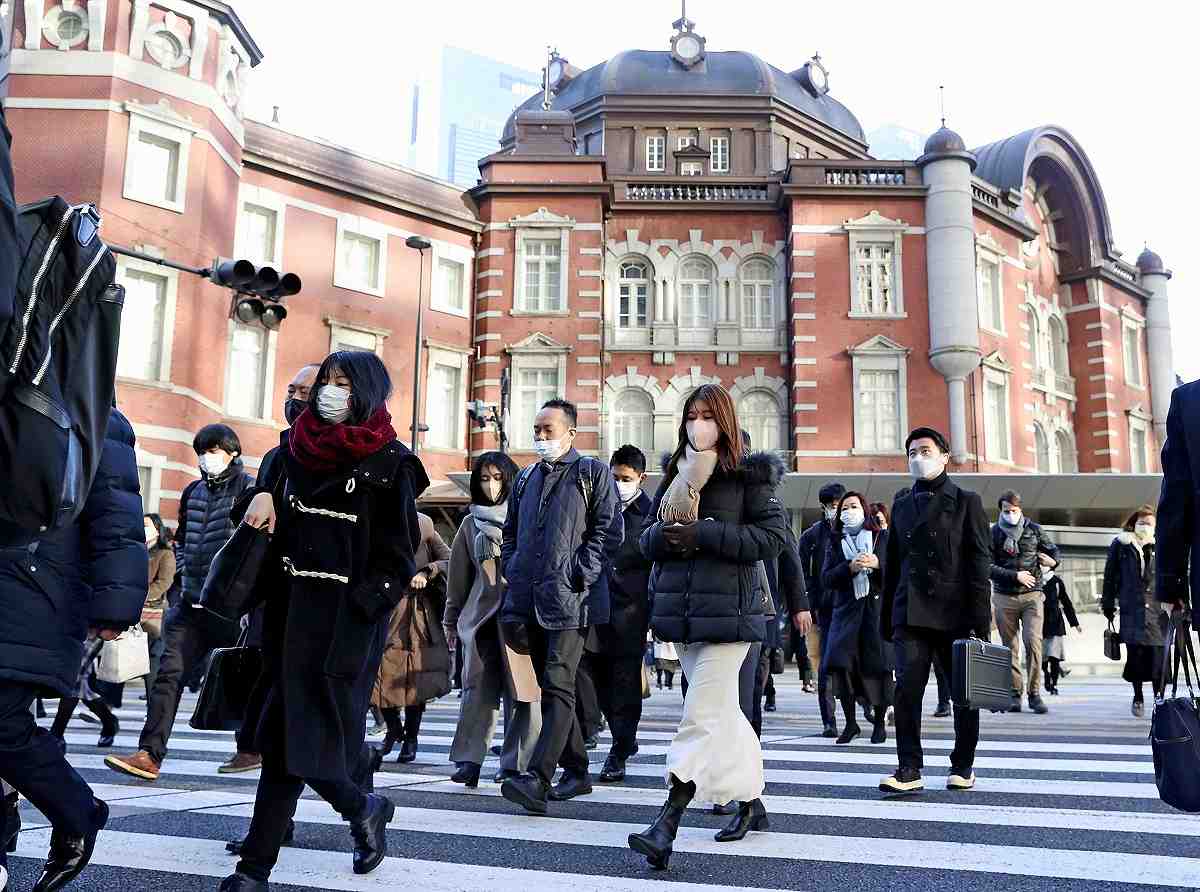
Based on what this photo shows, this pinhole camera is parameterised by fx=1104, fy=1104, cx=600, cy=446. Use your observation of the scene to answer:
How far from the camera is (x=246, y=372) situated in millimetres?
25141

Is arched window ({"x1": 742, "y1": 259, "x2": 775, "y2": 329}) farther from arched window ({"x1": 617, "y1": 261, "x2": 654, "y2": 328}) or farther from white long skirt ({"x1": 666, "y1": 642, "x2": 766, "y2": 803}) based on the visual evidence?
white long skirt ({"x1": 666, "y1": 642, "x2": 766, "y2": 803})

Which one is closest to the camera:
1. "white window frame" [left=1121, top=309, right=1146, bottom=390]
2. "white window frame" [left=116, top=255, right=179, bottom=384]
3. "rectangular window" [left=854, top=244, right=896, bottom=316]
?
"white window frame" [left=116, top=255, right=179, bottom=384]

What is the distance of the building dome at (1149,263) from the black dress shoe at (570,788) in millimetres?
37681

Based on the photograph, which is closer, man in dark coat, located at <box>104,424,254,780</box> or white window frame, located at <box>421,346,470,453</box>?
man in dark coat, located at <box>104,424,254,780</box>

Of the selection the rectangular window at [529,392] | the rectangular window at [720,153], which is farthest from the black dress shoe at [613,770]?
the rectangular window at [720,153]

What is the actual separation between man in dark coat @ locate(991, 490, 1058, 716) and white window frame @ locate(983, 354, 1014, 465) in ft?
60.8

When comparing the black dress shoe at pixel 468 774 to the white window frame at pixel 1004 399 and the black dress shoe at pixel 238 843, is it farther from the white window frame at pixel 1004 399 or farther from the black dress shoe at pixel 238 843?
the white window frame at pixel 1004 399

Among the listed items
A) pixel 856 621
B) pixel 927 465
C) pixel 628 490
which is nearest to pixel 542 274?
pixel 856 621

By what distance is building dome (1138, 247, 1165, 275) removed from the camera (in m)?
38.0

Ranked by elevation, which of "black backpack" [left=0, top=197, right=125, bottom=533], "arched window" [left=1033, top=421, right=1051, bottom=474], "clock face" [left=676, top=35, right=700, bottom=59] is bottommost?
"black backpack" [left=0, top=197, right=125, bottom=533]

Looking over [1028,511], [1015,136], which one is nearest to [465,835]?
[1028,511]

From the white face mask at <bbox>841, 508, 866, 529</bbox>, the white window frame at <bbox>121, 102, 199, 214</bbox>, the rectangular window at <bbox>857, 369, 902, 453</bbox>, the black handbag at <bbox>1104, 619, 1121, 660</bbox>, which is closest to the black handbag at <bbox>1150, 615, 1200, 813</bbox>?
the white face mask at <bbox>841, 508, 866, 529</bbox>

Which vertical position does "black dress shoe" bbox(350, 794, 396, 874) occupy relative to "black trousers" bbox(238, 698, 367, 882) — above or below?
below

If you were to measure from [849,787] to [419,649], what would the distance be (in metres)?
2.90
